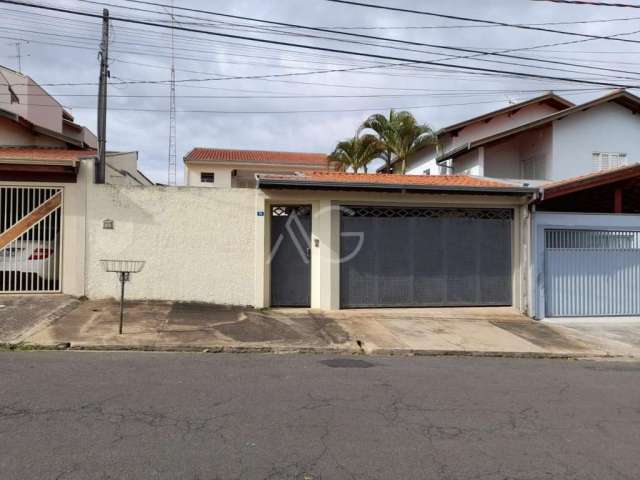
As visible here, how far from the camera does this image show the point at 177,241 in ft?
36.8

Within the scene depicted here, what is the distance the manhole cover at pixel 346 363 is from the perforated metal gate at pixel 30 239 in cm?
668

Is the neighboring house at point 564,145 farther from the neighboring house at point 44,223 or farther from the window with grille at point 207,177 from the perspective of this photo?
the window with grille at point 207,177

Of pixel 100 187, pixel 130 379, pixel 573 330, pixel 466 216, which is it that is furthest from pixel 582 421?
pixel 100 187

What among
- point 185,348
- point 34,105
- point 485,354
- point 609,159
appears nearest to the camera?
point 185,348

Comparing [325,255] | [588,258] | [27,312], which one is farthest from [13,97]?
[588,258]

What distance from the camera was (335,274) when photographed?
1153cm

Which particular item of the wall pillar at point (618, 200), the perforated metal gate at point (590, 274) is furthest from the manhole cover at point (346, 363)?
the wall pillar at point (618, 200)

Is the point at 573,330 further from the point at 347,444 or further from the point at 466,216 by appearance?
the point at 347,444

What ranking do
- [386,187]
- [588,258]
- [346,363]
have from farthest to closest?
[588,258], [386,187], [346,363]

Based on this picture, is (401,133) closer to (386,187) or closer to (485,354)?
(386,187)

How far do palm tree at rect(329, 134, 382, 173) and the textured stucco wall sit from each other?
12.8 meters

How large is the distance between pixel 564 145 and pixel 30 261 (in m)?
16.5

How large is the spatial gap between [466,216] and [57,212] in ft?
29.9

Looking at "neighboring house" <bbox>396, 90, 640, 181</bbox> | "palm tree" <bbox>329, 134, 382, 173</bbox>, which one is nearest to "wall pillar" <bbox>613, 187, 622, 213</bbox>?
"neighboring house" <bbox>396, 90, 640, 181</bbox>
